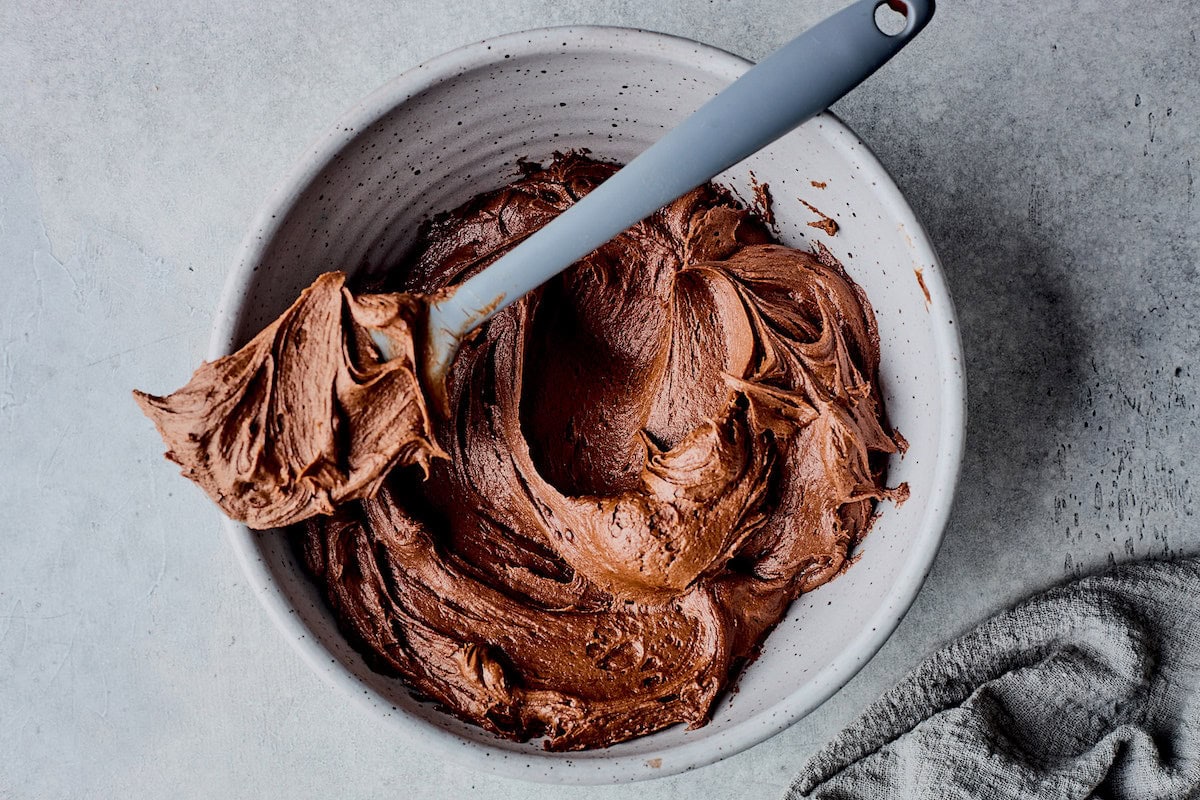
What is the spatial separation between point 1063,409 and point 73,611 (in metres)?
2.35

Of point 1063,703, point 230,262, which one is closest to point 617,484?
point 230,262

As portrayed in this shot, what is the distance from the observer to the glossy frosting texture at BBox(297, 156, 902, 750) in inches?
70.1

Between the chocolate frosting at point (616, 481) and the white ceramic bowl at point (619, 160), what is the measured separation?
59 millimetres

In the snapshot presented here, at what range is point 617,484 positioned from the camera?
192cm

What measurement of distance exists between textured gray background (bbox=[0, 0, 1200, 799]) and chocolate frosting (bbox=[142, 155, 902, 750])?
0.45m

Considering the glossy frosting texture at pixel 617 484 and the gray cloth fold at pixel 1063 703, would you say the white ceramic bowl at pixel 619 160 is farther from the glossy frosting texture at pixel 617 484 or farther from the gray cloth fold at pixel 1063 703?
the gray cloth fold at pixel 1063 703

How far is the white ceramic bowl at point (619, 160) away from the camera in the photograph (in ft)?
5.36

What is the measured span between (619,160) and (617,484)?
660 millimetres

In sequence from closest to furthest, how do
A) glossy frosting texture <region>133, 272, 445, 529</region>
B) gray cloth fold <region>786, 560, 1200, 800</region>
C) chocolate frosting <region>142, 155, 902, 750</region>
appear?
glossy frosting texture <region>133, 272, 445, 529</region> → chocolate frosting <region>142, 155, 902, 750</region> → gray cloth fold <region>786, 560, 1200, 800</region>

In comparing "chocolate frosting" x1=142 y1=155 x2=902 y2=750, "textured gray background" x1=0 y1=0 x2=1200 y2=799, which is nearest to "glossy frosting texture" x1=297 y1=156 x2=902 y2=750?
"chocolate frosting" x1=142 y1=155 x2=902 y2=750

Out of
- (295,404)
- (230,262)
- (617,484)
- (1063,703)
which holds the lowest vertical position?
(1063,703)

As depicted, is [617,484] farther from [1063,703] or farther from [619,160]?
[1063,703]

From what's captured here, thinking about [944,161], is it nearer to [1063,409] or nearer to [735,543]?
[1063,409]

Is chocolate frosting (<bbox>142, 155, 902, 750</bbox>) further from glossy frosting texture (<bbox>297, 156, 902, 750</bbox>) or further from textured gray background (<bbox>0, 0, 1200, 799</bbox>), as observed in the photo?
textured gray background (<bbox>0, 0, 1200, 799</bbox>)
